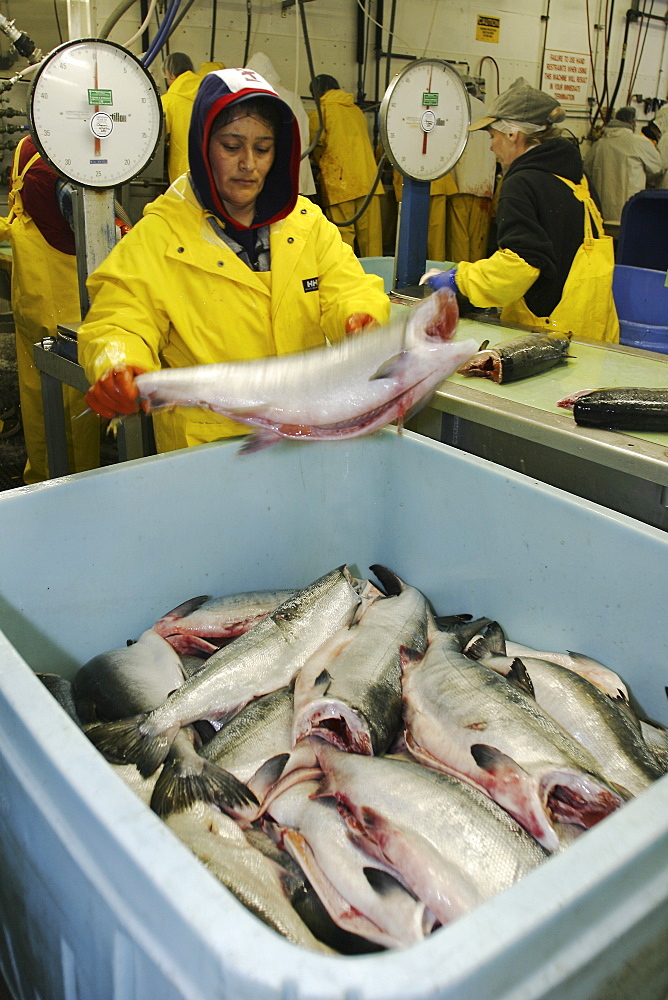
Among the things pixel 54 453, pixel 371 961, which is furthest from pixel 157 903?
pixel 54 453

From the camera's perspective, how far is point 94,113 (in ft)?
7.14

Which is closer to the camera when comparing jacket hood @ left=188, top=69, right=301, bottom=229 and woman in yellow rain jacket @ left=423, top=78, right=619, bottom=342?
jacket hood @ left=188, top=69, right=301, bottom=229

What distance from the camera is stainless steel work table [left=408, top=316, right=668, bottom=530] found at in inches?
71.9

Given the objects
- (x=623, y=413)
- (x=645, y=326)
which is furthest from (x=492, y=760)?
(x=645, y=326)

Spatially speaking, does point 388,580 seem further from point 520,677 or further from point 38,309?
point 38,309

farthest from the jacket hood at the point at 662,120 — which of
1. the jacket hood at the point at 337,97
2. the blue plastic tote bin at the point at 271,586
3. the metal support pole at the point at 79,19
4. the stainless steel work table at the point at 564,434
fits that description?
the blue plastic tote bin at the point at 271,586

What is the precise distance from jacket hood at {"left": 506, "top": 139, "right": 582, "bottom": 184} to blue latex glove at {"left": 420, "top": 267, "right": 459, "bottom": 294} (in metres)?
0.51

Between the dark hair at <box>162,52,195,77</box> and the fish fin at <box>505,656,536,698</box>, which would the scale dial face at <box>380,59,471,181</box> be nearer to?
the fish fin at <box>505,656,536,698</box>

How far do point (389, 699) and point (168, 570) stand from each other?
643 millimetres

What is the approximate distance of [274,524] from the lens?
1.93 m

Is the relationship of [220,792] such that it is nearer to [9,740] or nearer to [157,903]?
[9,740]

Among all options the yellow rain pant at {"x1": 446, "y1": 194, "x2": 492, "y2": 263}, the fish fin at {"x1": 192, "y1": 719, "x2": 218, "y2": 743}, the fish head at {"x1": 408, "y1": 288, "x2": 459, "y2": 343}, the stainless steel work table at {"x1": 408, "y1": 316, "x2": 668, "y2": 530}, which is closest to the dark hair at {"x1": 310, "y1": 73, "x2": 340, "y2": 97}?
the yellow rain pant at {"x1": 446, "y1": 194, "x2": 492, "y2": 263}

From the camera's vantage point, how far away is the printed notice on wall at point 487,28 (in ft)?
24.7

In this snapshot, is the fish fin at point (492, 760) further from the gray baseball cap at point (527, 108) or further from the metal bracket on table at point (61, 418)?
the gray baseball cap at point (527, 108)
